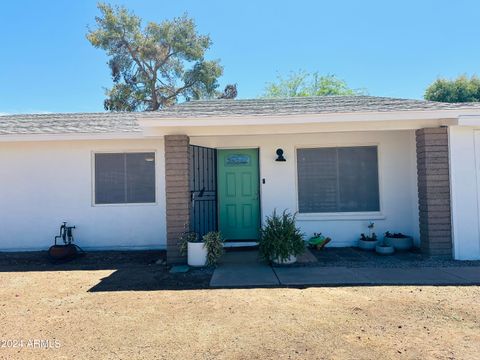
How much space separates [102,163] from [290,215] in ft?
15.5

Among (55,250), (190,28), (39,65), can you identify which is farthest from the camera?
(190,28)

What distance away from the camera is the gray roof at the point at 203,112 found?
6.33m

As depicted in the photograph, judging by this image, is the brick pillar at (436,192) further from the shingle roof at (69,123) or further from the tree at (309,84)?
the tree at (309,84)

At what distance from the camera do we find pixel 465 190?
20.7 feet

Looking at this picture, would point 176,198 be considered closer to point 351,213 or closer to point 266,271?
point 266,271

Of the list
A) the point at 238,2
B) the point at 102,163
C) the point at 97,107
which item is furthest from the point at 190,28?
the point at 102,163

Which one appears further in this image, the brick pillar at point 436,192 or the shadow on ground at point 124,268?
the brick pillar at point 436,192

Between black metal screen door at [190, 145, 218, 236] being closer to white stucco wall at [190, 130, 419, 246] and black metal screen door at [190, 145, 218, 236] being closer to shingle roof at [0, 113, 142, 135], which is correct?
white stucco wall at [190, 130, 419, 246]

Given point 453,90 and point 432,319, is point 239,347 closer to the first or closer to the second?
point 432,319

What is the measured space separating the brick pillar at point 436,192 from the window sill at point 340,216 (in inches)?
55.6

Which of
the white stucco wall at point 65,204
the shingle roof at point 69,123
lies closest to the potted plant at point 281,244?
the white stucco wall at point 65,204

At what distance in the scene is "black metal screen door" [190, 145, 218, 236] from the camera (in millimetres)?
6914

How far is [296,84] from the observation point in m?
27.4

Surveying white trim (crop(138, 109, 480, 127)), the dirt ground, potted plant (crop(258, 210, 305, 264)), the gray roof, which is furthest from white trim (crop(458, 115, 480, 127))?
potted plant (crop(258, 210, 305, 264))
